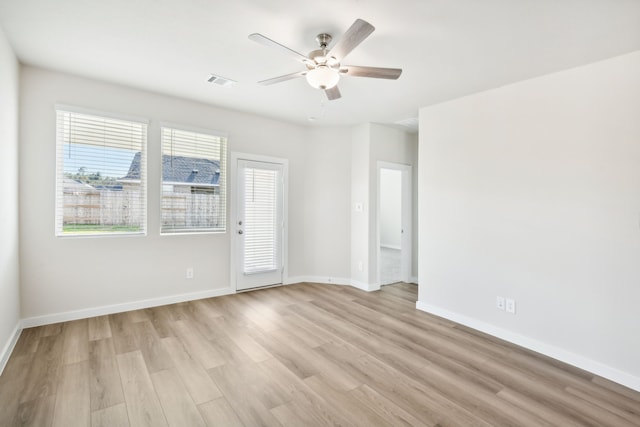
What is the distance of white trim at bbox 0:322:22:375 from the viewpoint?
2.45 meters

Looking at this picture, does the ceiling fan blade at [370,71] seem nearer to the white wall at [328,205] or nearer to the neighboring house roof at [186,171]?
the neighboring house roof at [186,171]

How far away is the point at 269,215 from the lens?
4.89m

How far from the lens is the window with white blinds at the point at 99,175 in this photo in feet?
11.0

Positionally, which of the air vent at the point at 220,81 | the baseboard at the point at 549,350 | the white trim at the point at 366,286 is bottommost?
the baseboard at the point at 549,350

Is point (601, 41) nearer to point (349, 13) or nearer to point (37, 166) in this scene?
point (349, 13)

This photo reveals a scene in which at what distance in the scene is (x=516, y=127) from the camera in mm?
3160

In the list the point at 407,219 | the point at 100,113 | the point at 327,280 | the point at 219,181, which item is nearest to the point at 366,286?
the point at 327,280

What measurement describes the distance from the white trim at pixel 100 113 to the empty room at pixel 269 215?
2 centimetres

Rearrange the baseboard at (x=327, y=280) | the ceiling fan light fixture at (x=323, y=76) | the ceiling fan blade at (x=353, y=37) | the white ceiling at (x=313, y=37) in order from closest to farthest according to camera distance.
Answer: the ceiling fan blade at (x=353, y=37) → the white ceiling at (x=313, y=37) → the ceiling fan light fixture at (x=323, y=76) → the baseboard at (x=327, y=280)

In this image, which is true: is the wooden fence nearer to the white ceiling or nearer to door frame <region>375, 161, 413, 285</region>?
the white ceiling

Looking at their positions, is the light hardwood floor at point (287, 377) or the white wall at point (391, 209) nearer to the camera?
the light hardwood floor at point (287, 377)

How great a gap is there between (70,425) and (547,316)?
390 centimetres

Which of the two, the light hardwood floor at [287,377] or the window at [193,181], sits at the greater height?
the window at [193,181]

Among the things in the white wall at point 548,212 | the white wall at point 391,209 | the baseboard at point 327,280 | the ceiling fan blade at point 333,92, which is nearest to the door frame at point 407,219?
the baseboard at point 327,280
